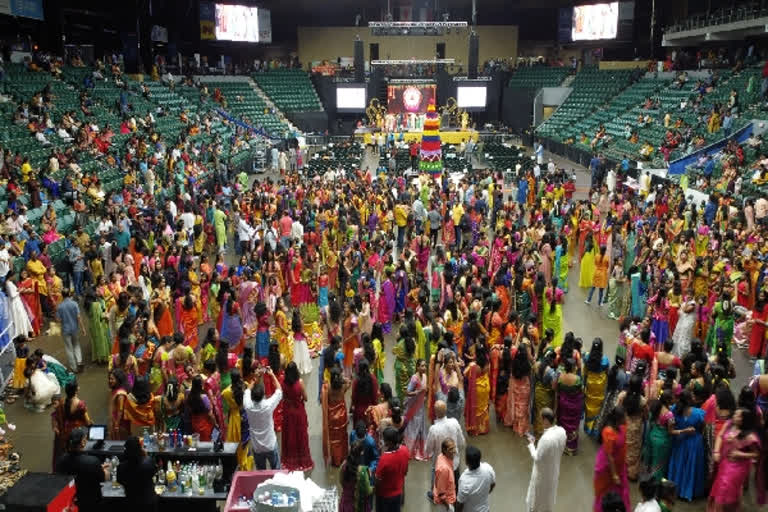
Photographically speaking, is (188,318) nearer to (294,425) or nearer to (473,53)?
(294,425)

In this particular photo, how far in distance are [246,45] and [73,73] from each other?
68.2 ft

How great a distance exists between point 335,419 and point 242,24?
35.0 meters

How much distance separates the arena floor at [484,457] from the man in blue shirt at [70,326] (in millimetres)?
219

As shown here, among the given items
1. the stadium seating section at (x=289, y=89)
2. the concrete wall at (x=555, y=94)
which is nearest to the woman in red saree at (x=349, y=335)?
the stadium seating section at (x=289, y=89)

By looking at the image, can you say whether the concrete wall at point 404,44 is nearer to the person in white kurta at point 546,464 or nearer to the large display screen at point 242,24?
the large display screen at point 242,24

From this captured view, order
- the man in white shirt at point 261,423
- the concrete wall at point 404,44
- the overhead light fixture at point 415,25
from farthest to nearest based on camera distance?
1. the concrete wall at point 404,44
2. the overhead light fixture at point 415,25
3. the man in white shirt at point 261,423

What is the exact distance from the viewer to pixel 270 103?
1428 inches

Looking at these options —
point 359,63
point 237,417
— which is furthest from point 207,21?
point 237,417

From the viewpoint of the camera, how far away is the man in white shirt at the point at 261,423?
602 centimetres

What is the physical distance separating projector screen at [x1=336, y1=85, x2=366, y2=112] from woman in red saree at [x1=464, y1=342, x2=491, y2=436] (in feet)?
106

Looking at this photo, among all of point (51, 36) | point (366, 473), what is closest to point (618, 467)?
point (366, 473)

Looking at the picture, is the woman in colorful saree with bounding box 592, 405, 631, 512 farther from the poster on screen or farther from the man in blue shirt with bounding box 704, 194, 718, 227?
the poster on screen

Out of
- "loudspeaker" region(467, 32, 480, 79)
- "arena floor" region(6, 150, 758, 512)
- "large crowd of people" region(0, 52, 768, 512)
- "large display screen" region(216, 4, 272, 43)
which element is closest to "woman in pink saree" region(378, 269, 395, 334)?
"large crowd of people" region(0, 52, 768, 512)

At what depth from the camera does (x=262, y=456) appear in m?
6.35
